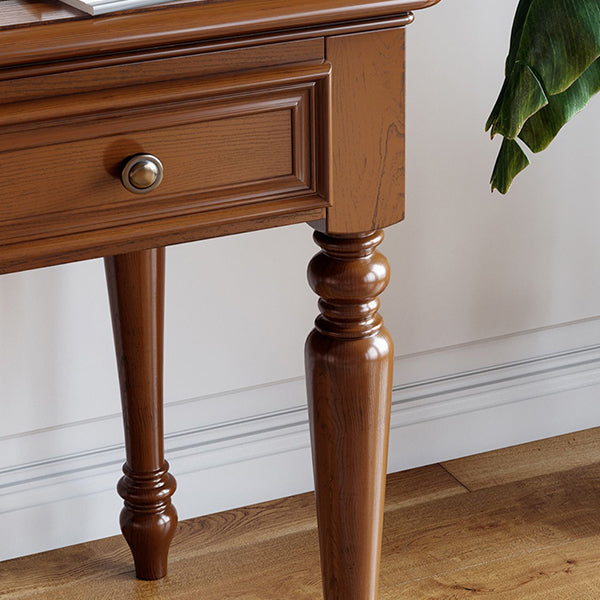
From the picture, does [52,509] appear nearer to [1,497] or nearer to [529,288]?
[1,497]

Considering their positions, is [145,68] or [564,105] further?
[564,105]

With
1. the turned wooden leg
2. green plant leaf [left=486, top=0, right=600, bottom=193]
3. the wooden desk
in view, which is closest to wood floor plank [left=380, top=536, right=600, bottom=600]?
the turned wooden leg

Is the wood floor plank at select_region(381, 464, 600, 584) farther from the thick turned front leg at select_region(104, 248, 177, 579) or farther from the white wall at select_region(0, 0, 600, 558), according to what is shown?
the thick turned front leg at select_region(104, 248, 177, 579)

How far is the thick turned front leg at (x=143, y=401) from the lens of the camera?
121 cm

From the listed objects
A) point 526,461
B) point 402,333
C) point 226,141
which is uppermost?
point 226,141

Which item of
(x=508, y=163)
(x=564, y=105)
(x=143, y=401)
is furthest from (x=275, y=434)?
(x=564, y=105)

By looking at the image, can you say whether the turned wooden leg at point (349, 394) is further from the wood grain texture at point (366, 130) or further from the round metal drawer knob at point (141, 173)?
the round metal drawer knob at point (141, 173)

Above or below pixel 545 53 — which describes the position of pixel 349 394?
below

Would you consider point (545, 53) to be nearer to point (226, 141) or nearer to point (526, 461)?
point (226, 141)

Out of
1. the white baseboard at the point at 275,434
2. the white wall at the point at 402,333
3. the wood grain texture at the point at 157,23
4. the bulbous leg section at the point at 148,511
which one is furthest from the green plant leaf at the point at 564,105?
the bulbous leg section at the point at 148,511

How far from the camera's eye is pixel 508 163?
4.03 ft

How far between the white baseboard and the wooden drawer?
2.45 ft

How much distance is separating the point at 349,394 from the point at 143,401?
0.45m

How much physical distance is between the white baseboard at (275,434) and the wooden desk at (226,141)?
24.5 inches
